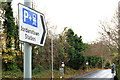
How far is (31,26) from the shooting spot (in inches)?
88.0

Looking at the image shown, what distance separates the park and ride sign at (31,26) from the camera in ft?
6.84

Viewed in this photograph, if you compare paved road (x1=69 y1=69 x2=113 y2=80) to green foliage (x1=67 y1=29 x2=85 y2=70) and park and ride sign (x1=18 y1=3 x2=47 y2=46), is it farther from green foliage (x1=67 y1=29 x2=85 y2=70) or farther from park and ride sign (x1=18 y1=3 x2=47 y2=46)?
park and ride sign (x1=18 y1=3 x2=47 y2=46)

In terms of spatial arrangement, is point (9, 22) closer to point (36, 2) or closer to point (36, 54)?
point (36, 2)

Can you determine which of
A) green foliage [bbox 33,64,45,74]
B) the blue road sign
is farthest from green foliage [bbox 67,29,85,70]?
the blue road sign

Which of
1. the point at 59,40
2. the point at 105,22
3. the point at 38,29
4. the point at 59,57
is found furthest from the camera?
the point at 59,57

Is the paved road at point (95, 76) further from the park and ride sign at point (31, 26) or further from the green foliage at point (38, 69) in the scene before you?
the park and ride sign at point (31, 26)

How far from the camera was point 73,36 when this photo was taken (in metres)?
39.4

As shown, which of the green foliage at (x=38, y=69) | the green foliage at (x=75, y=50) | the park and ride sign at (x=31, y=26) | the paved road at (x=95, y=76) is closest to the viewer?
the park and ride sign at (x=31, y=26)

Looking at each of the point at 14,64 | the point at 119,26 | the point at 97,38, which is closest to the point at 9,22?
the point at 14,64

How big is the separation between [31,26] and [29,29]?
0.06 metres

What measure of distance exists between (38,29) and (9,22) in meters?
18.2

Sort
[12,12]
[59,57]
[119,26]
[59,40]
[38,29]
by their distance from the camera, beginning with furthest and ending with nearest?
[59,57]
[59,40]
[12,12]
[119,26]
[38,29]

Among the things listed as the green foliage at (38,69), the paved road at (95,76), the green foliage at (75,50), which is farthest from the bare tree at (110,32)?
the green foliage at (75,50)

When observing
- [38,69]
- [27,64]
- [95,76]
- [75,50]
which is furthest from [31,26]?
[75,50]
